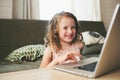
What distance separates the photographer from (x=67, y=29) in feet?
4.51

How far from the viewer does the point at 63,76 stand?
2.26 feet

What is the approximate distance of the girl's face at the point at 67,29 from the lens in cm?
137

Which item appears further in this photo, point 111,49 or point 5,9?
point 5,9

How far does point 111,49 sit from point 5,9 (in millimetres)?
2122

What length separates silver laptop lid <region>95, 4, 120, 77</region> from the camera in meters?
0.56

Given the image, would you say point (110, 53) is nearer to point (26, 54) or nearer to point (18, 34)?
point (26, 54)

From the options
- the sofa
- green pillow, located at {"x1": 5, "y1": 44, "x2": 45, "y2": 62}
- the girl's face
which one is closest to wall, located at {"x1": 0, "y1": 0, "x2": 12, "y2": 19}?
the sofa

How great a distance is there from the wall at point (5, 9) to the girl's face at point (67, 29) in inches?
51.5

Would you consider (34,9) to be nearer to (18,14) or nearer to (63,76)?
(18,14)

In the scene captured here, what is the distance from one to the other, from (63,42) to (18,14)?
A: 4.48 feet

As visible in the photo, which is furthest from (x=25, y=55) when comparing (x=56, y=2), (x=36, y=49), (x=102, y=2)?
(x=102, y=2)

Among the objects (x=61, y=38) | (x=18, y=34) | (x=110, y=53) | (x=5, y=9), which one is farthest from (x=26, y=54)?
(x=110, y=53)

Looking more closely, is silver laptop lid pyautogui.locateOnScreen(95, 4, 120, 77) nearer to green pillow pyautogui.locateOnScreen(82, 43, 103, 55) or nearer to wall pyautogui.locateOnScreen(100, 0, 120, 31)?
green pillow pyautogui.locateOnScreen(82, 43, 103, 55)

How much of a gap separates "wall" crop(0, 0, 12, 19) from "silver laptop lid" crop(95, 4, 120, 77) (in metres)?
2.05
